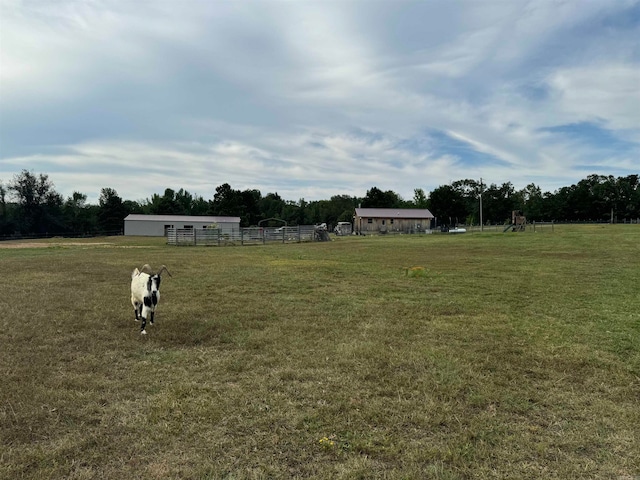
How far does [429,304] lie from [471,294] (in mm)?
1829

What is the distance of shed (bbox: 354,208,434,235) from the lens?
2638 inches

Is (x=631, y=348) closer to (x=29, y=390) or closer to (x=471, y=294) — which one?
(x=471, y=294)

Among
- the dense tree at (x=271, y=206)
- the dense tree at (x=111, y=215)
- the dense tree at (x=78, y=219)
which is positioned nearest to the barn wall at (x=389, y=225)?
the dense tree at (x=271, y=206)

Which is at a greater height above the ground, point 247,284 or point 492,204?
point 492,204

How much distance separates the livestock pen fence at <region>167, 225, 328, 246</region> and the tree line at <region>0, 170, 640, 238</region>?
4374 cm

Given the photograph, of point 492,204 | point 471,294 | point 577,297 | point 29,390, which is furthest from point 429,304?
point 492,204

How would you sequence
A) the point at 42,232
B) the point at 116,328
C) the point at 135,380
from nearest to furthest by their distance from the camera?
the point at 135,380
the point at 116,328
the point at 42,232

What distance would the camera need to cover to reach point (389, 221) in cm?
6812

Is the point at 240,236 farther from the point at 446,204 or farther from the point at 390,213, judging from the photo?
the point at 446,204

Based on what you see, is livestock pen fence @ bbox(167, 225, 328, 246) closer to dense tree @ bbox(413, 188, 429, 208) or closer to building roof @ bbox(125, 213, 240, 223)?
building roof @ bbox(125, 213, 240, 223)

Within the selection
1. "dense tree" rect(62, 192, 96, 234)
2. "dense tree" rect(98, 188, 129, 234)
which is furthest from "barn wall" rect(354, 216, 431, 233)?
"dense tree" rect(62, 192, 96, 234)

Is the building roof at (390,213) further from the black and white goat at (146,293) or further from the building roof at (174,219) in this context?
the black and white goat at (146,293)

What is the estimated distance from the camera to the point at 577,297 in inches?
373

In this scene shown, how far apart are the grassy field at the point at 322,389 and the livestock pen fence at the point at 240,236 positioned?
25.7m
